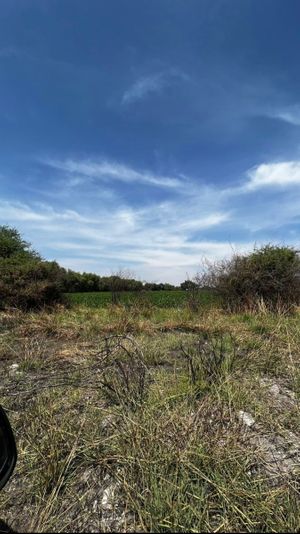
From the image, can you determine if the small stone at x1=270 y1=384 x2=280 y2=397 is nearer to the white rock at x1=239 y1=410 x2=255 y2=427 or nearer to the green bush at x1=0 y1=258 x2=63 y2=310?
the white rock at x1=239 y1=410 x2=255 y2=427

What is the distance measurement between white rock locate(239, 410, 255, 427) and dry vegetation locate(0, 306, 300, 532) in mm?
14

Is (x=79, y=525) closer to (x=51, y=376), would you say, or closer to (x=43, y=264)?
(x=51, y=376)

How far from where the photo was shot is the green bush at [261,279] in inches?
434

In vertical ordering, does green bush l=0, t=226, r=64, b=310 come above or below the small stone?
above

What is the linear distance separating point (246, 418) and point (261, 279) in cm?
876

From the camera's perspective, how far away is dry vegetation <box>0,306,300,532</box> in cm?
183

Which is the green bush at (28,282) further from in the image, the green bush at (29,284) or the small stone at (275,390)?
the small stone at (275,390)

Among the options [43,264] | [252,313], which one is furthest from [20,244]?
[252,313]

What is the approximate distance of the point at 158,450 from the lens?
2232 millimetres

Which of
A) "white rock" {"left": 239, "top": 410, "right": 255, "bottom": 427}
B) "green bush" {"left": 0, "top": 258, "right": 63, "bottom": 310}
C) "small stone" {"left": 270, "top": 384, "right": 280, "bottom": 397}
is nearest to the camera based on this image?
"white rock" {"left": 239, "top": 410, "right": 255, "bottom": 427}

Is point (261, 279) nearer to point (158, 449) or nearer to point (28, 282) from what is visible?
point (28, 282)

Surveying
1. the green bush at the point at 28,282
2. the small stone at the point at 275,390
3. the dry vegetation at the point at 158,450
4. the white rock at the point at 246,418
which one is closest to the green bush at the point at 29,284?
the green bush at the point at 28,282

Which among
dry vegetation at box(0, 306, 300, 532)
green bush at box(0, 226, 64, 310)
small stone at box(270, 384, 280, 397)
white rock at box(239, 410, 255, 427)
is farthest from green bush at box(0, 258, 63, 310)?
white rock at box(239, 410, 255, 427)

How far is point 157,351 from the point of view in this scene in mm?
5145
